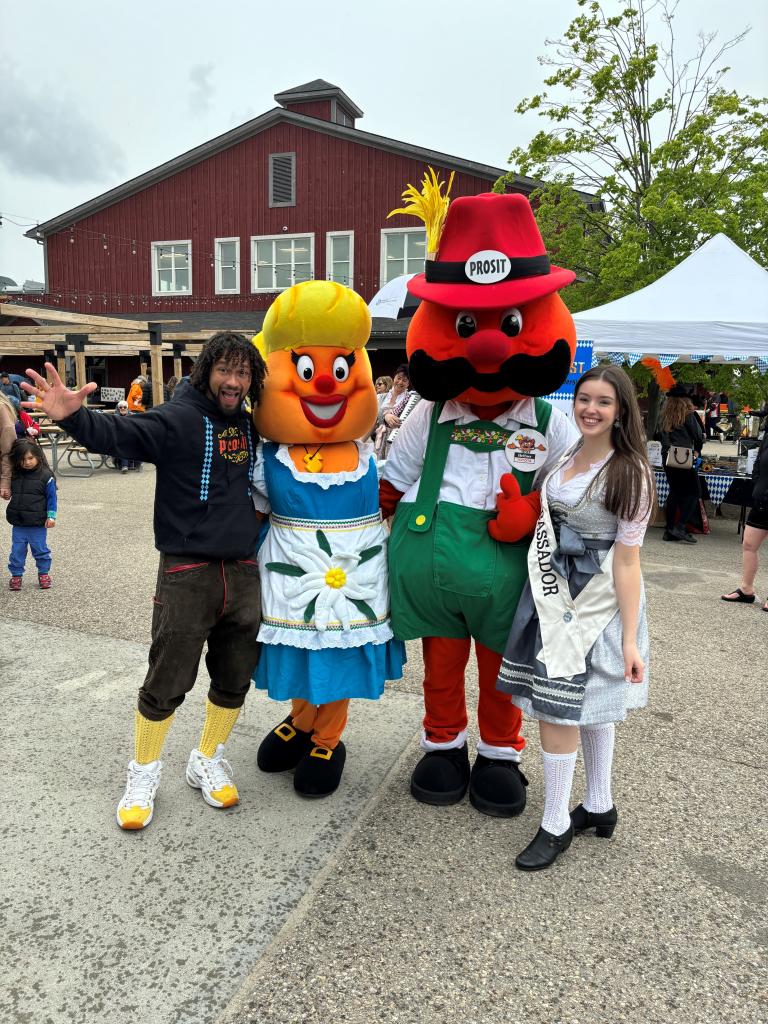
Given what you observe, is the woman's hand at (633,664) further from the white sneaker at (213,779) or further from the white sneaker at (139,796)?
the white sneaker at (139,796)

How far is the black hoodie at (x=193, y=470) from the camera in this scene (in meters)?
2.33

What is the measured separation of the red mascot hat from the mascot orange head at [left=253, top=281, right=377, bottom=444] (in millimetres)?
306

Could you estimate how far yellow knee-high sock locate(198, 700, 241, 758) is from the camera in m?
2.66

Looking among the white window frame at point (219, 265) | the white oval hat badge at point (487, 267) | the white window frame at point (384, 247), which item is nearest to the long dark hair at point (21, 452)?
the white oval hat badge at point (487, 267)

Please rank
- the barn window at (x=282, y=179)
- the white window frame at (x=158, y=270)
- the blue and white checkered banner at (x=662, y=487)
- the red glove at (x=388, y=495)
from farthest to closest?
the white window frame at (x=158, y=270), the barn window at (x=282, y=179), the blue and white checkered banner at (x=662, y=487), the red glove at (x=388, y=495)

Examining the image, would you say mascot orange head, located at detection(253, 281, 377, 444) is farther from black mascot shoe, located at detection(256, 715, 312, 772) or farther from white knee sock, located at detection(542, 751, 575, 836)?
white knee sock, located at detection(542, 751, 575, 836)

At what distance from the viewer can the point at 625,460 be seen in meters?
2.21

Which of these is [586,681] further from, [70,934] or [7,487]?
[7,487]

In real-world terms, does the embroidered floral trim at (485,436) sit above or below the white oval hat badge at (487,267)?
below

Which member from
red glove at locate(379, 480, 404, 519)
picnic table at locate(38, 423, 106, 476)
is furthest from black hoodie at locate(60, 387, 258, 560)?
picnic table at locate(38, 423, 106, 476)

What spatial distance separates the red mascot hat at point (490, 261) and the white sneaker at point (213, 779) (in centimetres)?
188

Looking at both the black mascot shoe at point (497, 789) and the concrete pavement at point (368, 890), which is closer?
the concrete pavement at point (368, 890)

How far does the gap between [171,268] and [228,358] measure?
2048cm

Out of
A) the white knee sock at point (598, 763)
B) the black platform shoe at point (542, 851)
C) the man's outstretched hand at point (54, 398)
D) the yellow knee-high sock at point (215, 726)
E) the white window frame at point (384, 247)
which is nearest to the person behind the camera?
the man's outstretched hand at point (54, 398)
